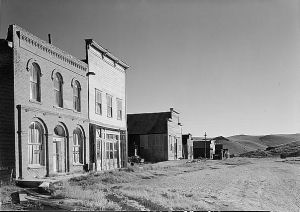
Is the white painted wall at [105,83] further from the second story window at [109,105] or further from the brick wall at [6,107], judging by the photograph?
the brick wall at [6,107]

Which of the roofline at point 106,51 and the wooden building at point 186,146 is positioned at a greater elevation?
the roofline at point 106,51

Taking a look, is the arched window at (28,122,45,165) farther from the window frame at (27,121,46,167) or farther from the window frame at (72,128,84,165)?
the window frame at (72,128,84,165)

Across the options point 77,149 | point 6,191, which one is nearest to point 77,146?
point 77,149

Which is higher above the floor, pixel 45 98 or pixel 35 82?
pixel 35 82

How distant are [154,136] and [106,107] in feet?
64.2

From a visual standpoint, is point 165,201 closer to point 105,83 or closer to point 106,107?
point 106,107

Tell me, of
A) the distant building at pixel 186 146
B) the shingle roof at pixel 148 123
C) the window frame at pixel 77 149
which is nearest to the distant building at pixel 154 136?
the shingle roof at pixel 148 123

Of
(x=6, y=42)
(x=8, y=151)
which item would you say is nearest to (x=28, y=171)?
(x=8, y=151)

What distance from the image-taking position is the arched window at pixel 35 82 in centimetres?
1894

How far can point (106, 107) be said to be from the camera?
92.9 feet

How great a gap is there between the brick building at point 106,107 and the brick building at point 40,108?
115 cm

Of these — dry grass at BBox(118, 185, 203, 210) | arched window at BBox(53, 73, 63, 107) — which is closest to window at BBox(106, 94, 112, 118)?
arched window at BBox(53, 73, 63, 107)

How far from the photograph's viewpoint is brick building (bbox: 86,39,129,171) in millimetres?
25672

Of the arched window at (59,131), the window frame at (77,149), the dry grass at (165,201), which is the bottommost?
the dry grass at (165,201)
